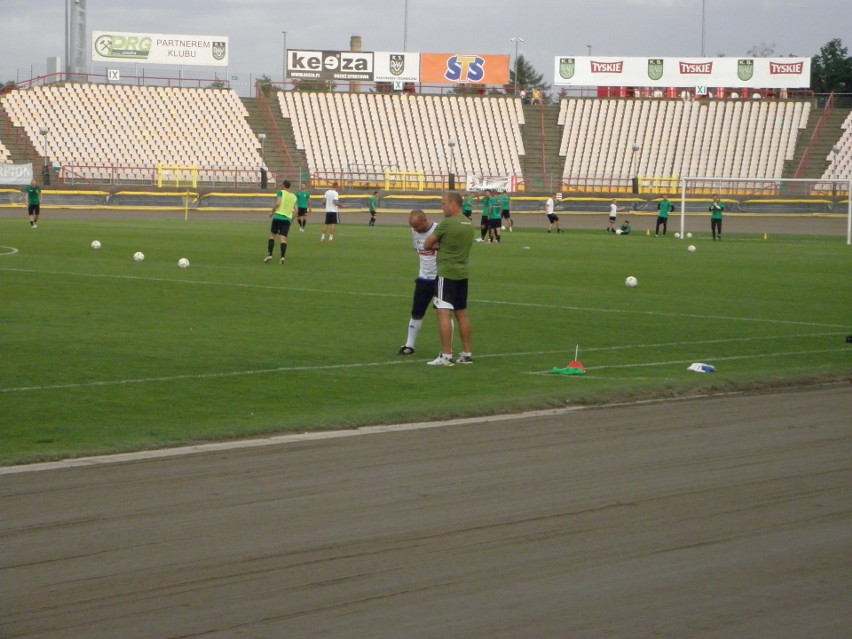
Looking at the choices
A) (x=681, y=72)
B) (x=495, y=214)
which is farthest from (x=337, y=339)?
(x=681, y=72)

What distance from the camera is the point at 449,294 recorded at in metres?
15.0

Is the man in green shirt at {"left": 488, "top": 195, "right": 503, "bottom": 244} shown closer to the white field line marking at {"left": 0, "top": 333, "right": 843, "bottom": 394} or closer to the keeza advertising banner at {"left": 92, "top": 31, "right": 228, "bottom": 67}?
the white field line marking at {"left": 0, "top": 333, "right": 843, "bottom": 394}

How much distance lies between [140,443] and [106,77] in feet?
242

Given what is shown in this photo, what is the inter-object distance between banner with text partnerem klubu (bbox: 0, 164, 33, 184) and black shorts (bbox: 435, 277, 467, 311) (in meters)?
54.3

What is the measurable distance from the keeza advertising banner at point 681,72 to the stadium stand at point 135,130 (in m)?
23.8

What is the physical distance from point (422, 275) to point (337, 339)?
82.2 inches

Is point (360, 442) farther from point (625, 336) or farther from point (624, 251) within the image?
point (624, 251)

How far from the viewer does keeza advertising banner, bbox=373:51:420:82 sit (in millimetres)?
87500

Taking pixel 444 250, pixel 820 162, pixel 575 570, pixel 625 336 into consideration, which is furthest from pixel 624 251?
pixel 820 162

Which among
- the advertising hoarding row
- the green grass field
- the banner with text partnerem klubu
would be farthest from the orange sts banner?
the green grass field

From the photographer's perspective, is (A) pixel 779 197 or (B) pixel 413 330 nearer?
(B) pixel 413 330

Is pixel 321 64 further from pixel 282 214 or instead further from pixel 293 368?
pixel 293 368

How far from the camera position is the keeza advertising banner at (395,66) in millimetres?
87500

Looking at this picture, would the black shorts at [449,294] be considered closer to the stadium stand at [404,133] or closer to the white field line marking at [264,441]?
the white field line marking at [264,441]
